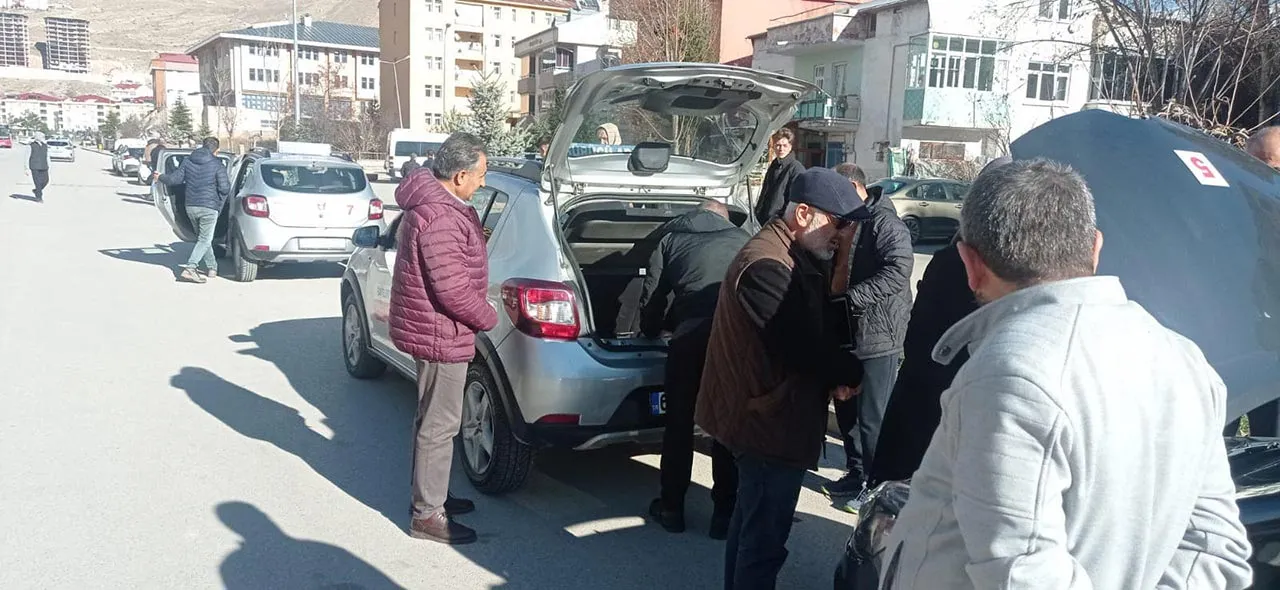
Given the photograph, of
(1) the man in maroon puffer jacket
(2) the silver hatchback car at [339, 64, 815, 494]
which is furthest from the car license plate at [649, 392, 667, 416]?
(1) the man in maroon puffer jacket

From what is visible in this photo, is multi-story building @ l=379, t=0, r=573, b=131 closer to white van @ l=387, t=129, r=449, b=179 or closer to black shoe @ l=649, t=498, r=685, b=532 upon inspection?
white van @ l=387, t=129, r=449, b=179

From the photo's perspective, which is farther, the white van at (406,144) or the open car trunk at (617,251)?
the white van at (406,144)

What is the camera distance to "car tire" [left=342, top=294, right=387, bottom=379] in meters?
6.73

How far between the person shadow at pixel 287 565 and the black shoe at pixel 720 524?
4.92 ft

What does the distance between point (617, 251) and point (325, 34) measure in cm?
9696

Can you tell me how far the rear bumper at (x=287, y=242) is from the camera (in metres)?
11.0

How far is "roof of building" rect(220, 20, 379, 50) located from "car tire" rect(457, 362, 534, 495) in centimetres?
8882

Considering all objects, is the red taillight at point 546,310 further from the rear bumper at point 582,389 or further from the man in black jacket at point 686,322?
the man in black jacket at point 686,322

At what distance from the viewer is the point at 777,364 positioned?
9.73ft

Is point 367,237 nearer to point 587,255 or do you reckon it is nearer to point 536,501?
point 587,255

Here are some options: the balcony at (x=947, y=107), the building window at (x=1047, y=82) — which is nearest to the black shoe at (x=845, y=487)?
the balcony at (x=947, y=107)

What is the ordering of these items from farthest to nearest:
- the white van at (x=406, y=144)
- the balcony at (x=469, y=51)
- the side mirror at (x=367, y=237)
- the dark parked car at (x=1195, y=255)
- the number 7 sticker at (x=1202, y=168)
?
the balcony at (x=469, y=51)
the white van at (x=406, y=144)
the side mirror at (x=367, y=237)
the number 7 sticker at (x=1202, y=168)
the dark parked car at (x=1195, y=255)

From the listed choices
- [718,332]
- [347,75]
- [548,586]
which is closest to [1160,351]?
[718,332]

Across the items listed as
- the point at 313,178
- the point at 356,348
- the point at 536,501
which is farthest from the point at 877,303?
the point at 313,178
